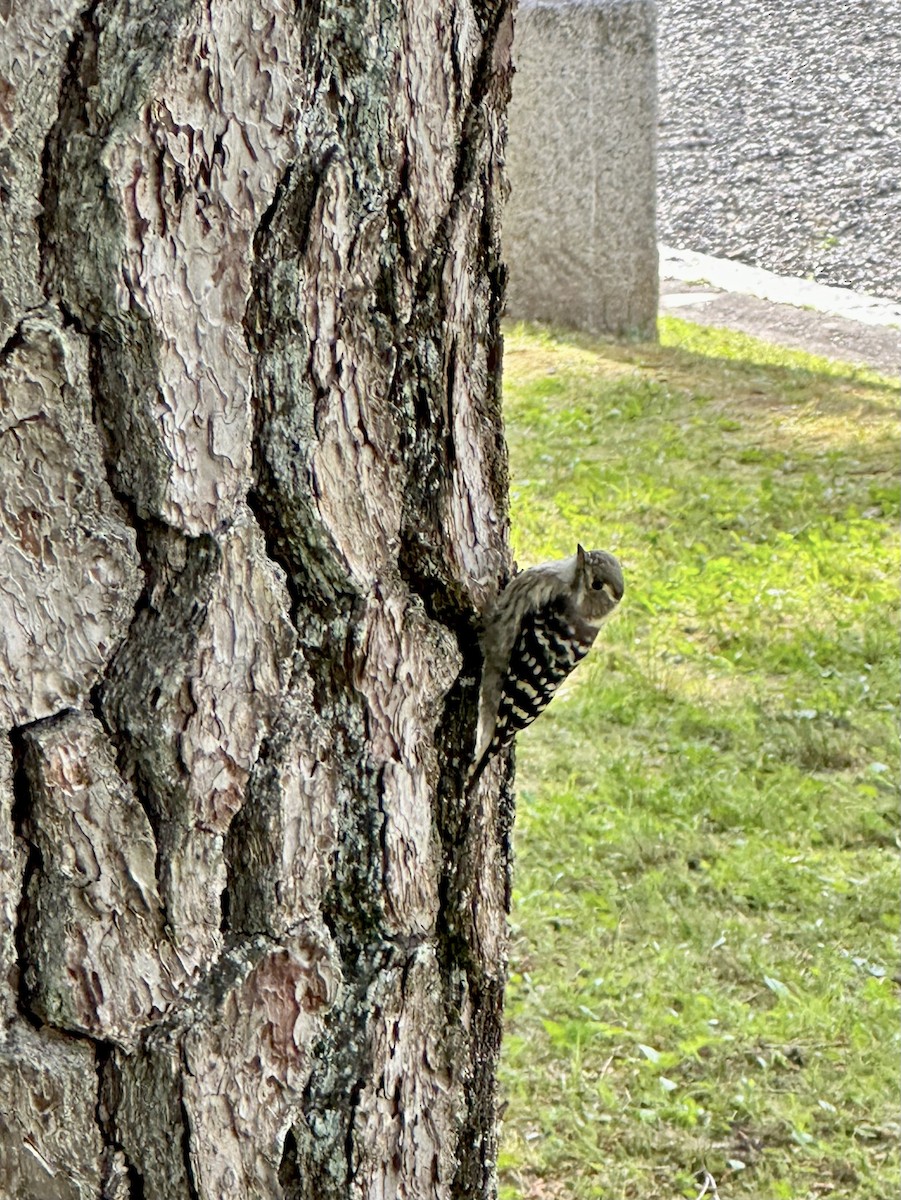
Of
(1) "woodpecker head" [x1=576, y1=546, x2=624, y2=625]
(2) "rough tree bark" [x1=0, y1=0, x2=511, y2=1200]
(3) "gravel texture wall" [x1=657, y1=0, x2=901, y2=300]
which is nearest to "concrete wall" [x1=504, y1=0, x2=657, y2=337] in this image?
(3) "gravel texture wall" [x1=657, y1=0, x2=901, y2=300]

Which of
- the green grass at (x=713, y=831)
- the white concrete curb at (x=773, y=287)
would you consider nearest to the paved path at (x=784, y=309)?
the white concrete curb at (x=773, y=287)

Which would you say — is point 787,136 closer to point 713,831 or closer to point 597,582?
point 713,831

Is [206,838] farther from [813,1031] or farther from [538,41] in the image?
[538,41]

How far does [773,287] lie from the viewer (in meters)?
13.0

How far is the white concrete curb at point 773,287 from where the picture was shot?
1227 centimetres

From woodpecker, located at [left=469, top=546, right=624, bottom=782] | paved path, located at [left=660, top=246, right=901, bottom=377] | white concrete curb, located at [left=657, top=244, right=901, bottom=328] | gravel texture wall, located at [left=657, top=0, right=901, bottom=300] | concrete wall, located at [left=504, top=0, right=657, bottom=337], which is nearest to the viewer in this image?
woodpecker, located at [left=469, top=546, right=624, bottom=782]

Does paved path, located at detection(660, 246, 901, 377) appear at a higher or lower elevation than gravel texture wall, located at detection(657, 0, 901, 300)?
lower

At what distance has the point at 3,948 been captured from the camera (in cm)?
159

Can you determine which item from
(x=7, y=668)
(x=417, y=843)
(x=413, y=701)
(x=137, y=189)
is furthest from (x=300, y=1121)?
(x=137, y=189)

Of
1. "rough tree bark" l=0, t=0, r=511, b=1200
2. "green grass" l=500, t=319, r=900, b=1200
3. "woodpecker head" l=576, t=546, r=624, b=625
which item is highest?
"rough tree bark" l=0, t=0, r=511, b=1200

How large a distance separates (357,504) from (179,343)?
0.31 metres

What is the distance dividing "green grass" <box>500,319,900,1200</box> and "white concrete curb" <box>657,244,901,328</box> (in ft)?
10.7

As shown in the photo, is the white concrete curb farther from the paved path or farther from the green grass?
the green grass

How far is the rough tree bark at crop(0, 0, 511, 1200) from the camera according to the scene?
151cm
